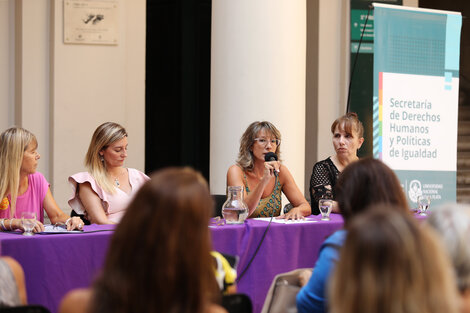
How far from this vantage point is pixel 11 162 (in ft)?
12.1

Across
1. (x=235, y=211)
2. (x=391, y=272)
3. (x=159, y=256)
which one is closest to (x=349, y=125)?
(x=235, y=211)

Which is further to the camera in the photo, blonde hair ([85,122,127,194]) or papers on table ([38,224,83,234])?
blonde hair ([85,122,127,194])

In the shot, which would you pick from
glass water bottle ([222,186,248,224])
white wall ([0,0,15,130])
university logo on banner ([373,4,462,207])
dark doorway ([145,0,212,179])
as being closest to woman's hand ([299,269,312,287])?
glass water bottle ([222,186,248,224])

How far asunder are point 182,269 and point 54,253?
160 centimetres

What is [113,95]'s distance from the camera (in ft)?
21.7

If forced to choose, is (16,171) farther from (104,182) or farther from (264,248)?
(264,248)

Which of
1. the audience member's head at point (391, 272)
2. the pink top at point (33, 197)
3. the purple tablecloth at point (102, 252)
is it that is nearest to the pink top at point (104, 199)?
the pink top at point (33, 197)

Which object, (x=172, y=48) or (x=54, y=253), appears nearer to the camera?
(x=54, y=253)

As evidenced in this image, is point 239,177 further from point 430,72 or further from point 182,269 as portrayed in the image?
point 182,269

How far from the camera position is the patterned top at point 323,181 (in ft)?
15.1

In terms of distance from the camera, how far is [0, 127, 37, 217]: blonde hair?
366 cm

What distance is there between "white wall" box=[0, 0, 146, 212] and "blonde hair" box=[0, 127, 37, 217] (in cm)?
271

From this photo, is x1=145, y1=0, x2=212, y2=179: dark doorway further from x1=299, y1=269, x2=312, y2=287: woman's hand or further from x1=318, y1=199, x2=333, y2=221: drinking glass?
x1=299, y1=269, x2=312, y2=287: woman's hand

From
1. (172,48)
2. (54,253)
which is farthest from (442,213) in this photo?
(172,48)
